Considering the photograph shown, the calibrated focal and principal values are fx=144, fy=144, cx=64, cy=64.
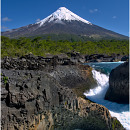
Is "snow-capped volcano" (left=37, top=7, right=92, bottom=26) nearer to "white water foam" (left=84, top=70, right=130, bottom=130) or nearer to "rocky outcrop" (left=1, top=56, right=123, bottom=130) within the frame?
"white water foam" (left=84, top=70, right=130, bottom=130)

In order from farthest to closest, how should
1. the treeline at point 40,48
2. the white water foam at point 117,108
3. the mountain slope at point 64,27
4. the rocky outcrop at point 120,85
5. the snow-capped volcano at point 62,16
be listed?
the snow-capped volcano at point 62,16 < the mountain slope at point 64,27 < the treeline at point 40,48 < the rocky outcrop at point 120,85 < the white water foam at point 117,108

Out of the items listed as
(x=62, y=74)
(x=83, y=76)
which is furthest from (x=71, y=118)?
(x=83, y=76)

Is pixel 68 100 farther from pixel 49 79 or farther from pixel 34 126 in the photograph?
pixel 34 126

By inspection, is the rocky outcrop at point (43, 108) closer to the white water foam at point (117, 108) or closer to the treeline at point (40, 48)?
the white water foam at point (117, 108)

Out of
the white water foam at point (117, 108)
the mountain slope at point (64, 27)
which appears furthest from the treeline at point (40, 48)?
the mountain slope at point (64, 27)

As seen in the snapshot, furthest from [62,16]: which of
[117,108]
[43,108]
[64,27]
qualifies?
[43,108]
